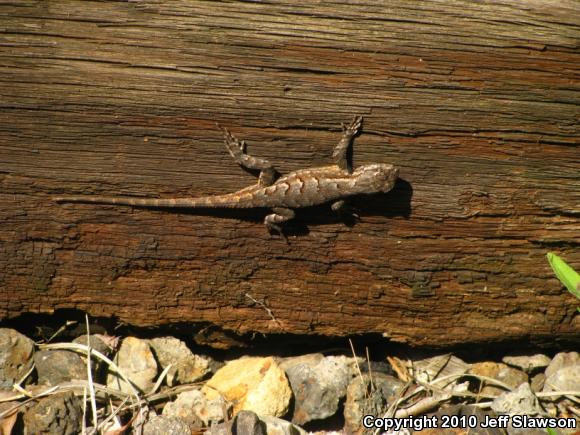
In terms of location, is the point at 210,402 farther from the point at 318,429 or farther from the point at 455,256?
the point at 455,256

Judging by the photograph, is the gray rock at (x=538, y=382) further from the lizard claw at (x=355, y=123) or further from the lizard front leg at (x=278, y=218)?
the lizard claw at (x=355, y=123)

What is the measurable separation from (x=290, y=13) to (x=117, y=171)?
6.41ft

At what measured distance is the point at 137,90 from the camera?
176 inches

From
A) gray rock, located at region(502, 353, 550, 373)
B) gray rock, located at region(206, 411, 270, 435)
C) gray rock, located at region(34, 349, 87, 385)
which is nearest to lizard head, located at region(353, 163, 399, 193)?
gray rock, located at region(206, 411, 270, 435)

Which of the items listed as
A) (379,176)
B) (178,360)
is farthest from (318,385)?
(379,176)

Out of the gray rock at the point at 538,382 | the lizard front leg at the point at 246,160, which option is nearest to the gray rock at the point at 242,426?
the lizard front leg at the point at 246,160

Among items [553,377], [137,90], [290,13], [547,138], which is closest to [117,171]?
[137,90]

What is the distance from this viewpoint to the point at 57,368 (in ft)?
18.0

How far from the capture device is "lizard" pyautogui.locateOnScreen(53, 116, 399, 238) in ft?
15.4

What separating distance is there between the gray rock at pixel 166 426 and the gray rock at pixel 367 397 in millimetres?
1584

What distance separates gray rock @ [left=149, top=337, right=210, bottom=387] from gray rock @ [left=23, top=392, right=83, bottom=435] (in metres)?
0.92

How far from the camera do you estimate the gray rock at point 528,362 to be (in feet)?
19.0

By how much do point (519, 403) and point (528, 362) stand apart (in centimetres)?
52

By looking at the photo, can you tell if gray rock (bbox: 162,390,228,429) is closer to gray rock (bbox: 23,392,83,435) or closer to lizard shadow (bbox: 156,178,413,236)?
gray rock (bbox: 23,392,83,435)
